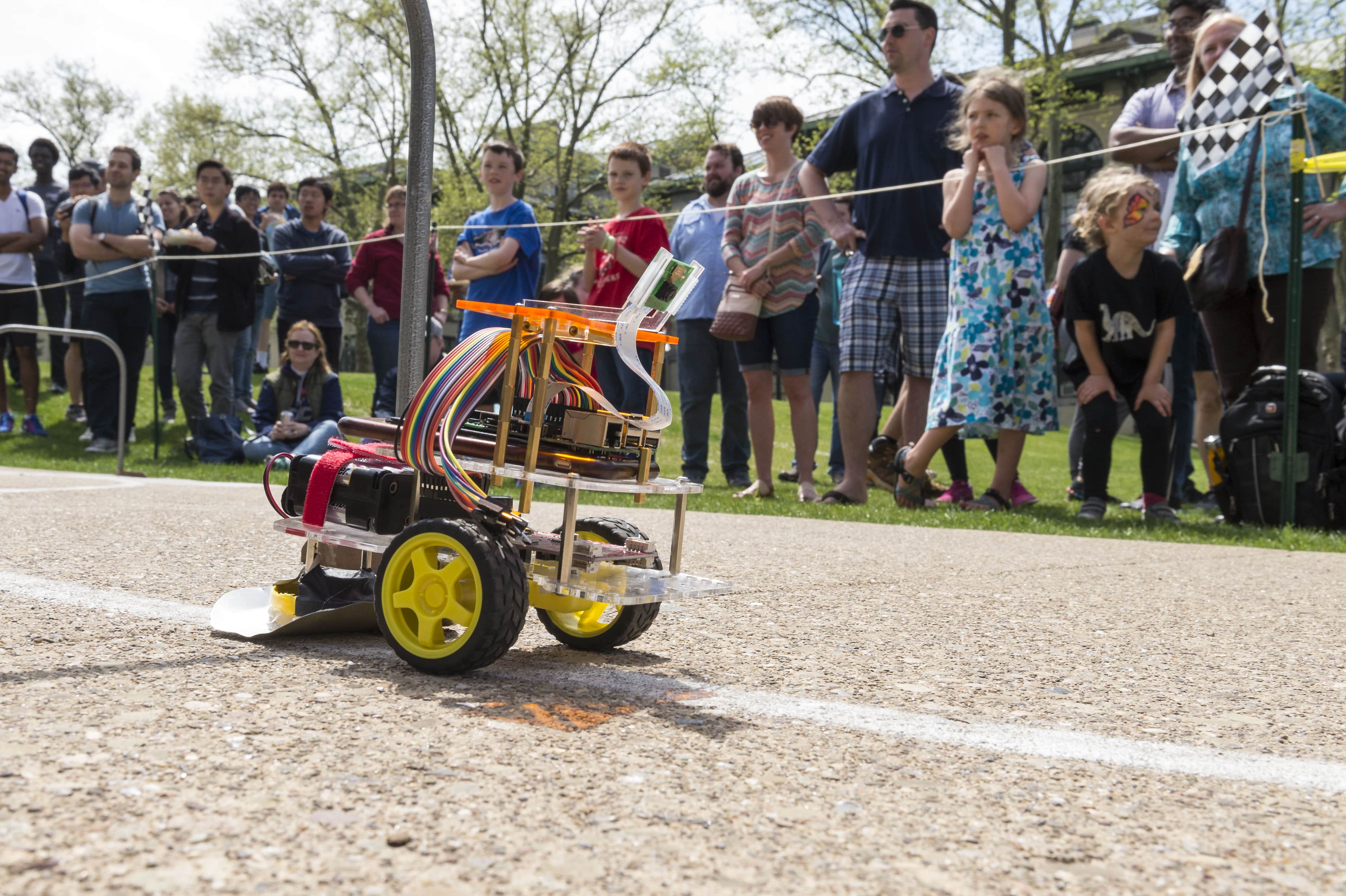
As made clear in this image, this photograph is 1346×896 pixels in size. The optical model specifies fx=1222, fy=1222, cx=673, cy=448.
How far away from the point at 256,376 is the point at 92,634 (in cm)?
1362

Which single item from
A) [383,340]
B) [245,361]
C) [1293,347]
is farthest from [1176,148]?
[245,361]

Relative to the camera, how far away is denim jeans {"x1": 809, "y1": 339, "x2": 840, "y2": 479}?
30.6ft

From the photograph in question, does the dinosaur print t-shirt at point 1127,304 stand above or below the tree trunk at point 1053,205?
below

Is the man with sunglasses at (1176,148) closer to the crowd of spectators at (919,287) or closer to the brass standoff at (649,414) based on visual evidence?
the crowd of spectators at (919,287)

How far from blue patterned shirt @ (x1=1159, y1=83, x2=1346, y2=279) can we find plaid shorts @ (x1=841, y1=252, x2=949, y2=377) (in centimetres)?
139

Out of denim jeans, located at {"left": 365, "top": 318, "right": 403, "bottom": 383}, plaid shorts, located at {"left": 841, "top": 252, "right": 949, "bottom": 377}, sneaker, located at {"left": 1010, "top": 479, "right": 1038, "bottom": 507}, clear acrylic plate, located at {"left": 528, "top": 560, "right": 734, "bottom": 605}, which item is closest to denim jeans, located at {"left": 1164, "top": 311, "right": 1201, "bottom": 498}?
sneaker, located at {"left": 1010, "top": 479, "right": 1038, "bottom": 507}

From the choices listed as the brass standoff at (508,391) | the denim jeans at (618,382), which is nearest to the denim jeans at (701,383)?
the denim jeans at (618,382)

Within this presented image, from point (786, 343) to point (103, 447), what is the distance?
19.6ft

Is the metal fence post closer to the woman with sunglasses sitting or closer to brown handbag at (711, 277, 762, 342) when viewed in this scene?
brown handbag at (711, 277, 762, 342)

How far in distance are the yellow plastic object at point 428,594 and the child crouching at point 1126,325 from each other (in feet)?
14.8

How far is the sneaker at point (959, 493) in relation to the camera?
714cm

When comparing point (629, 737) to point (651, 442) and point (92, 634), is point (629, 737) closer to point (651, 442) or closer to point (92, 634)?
point (651, 442)

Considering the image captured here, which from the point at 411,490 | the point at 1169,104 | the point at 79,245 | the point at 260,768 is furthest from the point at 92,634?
the point at 79,245

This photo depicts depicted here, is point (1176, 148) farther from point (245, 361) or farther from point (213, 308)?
point (245, 361)
